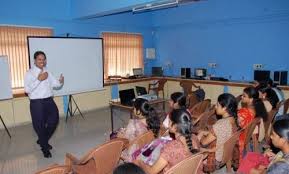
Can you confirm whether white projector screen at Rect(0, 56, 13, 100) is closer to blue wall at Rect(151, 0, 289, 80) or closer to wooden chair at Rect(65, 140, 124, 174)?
wooden chair at Rect(65, 140, 124, 174)

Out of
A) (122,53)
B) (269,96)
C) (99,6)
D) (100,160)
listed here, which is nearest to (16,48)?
(99,6)

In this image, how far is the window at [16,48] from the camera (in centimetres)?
545

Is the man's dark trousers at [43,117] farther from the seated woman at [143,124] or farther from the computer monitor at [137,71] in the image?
the computer monitor at [137,71]

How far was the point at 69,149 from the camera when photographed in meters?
4.16

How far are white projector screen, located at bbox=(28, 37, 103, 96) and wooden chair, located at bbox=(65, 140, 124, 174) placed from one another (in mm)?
3226

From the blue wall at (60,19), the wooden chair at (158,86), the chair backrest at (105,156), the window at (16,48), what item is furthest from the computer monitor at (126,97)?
the wooden chair at (158,86)

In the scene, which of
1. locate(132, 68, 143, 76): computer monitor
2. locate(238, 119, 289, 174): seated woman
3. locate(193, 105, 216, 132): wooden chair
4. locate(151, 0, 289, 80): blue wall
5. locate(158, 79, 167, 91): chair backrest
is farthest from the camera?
locate(132, 68, 143, 76): computer monitor

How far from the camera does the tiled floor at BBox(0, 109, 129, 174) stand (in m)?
3.65

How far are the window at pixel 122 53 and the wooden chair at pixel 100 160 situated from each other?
5207 millimetres

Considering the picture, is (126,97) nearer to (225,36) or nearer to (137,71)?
(137,71)

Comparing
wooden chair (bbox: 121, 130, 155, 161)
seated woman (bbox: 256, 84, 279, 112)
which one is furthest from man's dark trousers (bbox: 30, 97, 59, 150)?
seated woman (bbox: 256, 84, 279, 112)

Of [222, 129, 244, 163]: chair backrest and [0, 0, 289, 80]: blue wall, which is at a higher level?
[0, 0, 289, 80]: blue wall

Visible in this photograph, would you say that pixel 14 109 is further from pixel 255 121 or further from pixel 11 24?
pixel 255 121

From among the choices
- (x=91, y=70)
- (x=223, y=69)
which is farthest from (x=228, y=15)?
(x=91, y=70)
